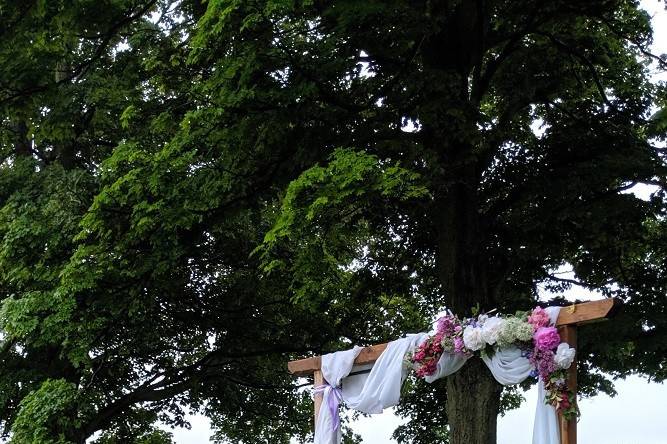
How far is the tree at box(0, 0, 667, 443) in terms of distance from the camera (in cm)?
988

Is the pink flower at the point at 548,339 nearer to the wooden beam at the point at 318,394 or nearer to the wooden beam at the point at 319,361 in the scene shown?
the wooden beam at the point at 319,361

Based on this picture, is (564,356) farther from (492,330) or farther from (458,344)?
(458,344)

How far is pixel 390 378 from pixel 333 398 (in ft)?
2.85

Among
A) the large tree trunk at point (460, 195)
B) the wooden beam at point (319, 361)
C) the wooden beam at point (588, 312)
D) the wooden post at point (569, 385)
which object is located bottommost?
the wooden post at point (569, 385)

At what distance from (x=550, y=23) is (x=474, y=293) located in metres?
3.86

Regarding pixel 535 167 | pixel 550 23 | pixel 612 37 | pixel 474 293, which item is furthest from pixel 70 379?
pixel 612 37

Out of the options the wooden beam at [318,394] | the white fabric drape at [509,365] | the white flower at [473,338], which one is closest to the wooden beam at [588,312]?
the white fabric drape at [509,365]

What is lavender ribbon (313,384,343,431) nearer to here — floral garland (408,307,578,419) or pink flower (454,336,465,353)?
floral garland (408,307,578,419)

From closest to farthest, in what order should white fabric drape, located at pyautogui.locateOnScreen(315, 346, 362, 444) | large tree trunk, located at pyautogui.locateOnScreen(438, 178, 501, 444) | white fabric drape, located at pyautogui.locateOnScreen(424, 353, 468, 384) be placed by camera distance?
white fabric drape, located at pyautogui.locateOnScreen(424, 353, 468, 384) → white fabric drape, located at pyautogui.locateOnScreen(315, 346, 362, 444) → large tree trunk, located at pyautogui.locateOnScreen(438, 178, 501, 444)

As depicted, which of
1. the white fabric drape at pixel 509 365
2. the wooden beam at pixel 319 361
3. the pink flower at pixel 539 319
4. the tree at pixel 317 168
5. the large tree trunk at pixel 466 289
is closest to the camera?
the pink flower at pixel 539 319

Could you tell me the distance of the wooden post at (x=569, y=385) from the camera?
7434 mm

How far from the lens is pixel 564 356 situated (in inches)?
291

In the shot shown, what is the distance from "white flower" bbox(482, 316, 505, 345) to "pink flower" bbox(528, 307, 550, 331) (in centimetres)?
38

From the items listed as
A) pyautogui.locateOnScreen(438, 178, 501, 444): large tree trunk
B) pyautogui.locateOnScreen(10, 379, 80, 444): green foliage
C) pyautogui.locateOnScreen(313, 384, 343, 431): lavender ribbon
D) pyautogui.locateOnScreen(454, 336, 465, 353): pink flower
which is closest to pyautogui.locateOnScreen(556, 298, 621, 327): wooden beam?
pyautogui.locateOnScreen(454, 336, 465, 353): pink flower
